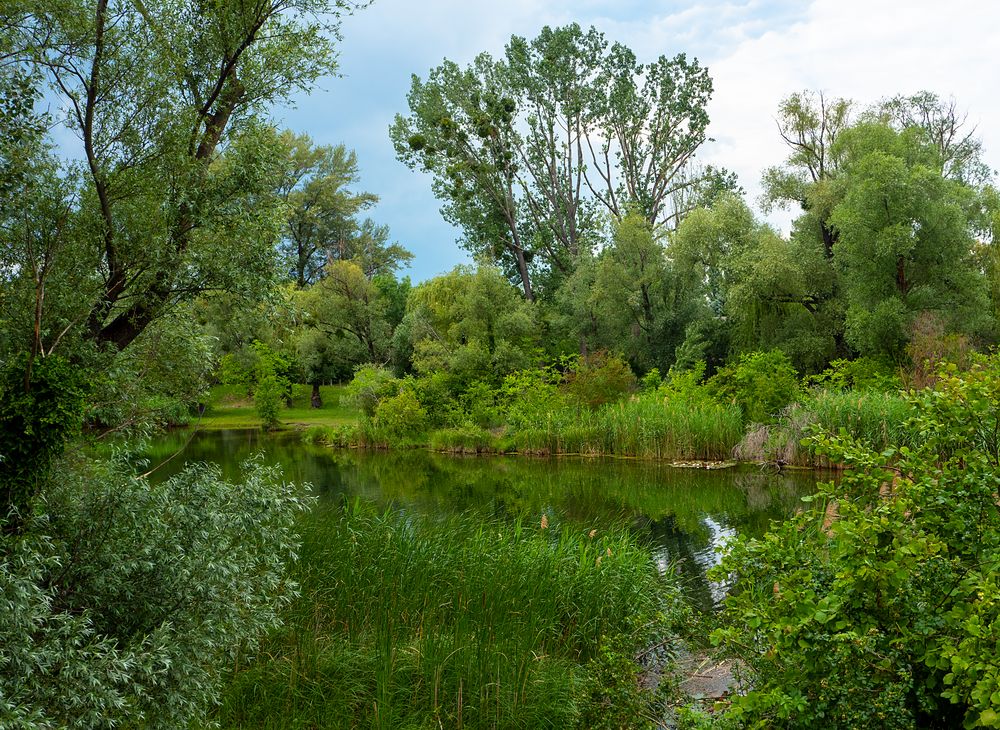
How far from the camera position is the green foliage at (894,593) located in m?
3.15

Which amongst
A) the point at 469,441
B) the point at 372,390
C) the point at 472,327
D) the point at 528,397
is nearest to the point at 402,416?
the point at 372,390

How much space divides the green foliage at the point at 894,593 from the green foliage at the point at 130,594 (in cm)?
304

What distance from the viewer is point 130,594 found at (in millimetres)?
4254

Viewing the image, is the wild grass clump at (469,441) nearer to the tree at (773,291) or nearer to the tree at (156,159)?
the tree at (773,291)

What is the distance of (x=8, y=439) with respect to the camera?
3986mm

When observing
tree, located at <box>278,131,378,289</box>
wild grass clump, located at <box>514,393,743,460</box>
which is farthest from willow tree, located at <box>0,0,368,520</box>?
tree, located at <box>278,131,378,289</box>

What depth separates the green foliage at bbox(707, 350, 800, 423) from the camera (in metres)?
19.4

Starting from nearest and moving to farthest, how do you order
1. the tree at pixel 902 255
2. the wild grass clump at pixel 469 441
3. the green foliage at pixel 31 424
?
the green foliage at pixel 31 424, the tree at pixel 902 255, the wild grass clump at pixel 469 441

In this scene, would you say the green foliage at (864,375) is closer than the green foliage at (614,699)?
No

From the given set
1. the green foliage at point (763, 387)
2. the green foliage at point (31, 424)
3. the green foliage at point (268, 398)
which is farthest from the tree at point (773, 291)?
the green foliage at point (31, 424)

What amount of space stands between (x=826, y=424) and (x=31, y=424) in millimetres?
16856

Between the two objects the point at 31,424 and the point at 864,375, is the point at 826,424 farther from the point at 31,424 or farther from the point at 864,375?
the point at 31,424

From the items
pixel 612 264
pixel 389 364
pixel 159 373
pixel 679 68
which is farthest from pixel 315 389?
pixel 159 373

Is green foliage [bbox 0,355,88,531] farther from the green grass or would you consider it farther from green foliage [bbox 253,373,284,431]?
green foliage [bbox 253,373,284,431]
